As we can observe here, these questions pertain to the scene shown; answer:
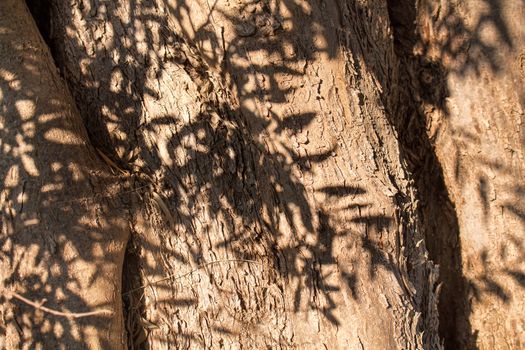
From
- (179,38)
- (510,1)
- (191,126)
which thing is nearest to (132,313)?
(191,126)

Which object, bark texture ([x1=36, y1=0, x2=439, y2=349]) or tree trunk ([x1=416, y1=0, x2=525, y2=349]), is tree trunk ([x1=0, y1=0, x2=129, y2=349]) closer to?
bark texture ([x1=36, y1=0, x2=439, y2=349])

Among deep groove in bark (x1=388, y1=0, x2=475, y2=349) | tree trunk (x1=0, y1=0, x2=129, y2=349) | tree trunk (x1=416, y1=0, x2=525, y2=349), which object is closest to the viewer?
tree trunk (x1=0, y1=0, x2=129, y2=349)

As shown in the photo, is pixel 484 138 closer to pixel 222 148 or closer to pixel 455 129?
pixel 455 129

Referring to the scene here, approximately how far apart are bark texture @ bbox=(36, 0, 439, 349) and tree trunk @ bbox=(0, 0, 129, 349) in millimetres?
254

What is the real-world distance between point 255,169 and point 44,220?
3.19ft

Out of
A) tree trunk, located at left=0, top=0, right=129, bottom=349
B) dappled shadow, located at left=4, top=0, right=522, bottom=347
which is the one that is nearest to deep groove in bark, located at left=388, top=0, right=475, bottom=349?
dappled shadow, located at left=4, top=0, right=522, bottom=347

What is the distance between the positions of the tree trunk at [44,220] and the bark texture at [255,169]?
254mm

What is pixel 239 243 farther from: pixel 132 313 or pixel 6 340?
pixel 6 340

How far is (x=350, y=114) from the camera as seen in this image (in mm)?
2850

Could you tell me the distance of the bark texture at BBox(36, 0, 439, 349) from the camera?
2.79 m

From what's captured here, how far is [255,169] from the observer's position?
2916 mm

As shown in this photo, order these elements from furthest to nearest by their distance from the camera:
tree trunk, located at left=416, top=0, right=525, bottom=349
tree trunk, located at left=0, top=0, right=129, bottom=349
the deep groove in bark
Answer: the deep groove in bark
tree trunk, located at left=416, top=0, right=525, bottom=349
tree trunk, located at left=0, top=0, right=129, bottom=349

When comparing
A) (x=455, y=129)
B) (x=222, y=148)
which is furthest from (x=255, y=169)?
(x=455, y=129)

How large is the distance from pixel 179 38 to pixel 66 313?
53.2 inches
